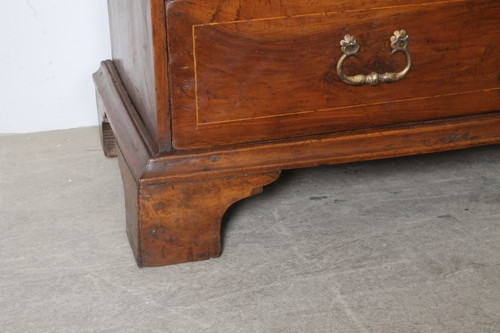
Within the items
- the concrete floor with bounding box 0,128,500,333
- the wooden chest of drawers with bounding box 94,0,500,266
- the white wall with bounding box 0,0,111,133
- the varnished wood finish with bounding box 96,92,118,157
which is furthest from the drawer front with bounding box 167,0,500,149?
the white wall with bounding box 0,0,111,133

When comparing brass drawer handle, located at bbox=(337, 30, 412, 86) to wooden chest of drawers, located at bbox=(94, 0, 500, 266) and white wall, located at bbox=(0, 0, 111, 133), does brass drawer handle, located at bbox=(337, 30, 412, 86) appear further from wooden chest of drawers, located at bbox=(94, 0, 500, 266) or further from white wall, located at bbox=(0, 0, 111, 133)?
white wall, located at bbox=(0, 0, 111, 133)

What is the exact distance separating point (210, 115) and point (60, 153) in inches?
26.8

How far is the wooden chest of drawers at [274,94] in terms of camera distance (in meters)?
1.44

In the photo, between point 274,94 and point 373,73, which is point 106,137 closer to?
point 274,94

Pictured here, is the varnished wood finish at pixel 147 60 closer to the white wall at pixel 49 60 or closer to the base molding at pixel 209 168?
the base molding at pixel 209 168

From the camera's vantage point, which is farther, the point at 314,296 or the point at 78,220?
the point at 78,220

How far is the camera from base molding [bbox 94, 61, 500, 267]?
1.50 m

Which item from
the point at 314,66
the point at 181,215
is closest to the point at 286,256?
the point at 181,215

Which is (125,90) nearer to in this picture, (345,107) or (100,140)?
(100,140)

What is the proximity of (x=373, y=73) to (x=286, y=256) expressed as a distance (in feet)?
1.22

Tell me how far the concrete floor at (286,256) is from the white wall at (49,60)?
6.4 inches

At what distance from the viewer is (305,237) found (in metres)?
1.67

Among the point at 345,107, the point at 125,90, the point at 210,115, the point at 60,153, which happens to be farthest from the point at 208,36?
the point at 60,153

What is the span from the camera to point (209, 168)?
1513 millimetres
